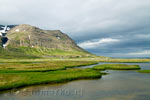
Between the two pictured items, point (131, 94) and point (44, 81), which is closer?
point (131, 94)

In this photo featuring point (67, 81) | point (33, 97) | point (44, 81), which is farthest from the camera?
point (67, 81)

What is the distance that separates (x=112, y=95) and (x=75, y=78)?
21010 mm

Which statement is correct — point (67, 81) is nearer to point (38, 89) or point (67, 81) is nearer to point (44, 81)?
point (44, 81)

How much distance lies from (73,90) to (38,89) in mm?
9567

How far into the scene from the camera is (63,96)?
108 ft

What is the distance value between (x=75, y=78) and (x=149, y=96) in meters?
26.0

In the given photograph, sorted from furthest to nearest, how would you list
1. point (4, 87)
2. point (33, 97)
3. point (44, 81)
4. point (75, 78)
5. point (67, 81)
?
point (75, 78), point (67, 81), point (44, 81), point (4, 87), point (33, 97)

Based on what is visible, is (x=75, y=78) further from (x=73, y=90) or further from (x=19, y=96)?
(x=19, y=96)

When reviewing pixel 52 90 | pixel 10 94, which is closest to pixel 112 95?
pixel 52 90

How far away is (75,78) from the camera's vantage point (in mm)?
52125

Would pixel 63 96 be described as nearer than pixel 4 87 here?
Yes

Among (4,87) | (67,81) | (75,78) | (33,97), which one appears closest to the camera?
(33,97)

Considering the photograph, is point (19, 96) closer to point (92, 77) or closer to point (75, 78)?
point (75, 78)

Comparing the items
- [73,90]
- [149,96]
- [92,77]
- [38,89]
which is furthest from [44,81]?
[149,96]
